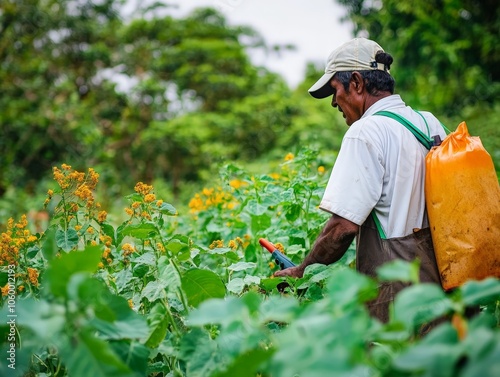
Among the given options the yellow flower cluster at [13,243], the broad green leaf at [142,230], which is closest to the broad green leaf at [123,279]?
the broad green leaf at [142,230]

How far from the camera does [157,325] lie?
1.58 m

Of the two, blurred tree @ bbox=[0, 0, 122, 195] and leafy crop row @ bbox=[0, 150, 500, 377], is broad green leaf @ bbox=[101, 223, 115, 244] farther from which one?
blurred tree @ bbox=[0, 0, 122, 195]

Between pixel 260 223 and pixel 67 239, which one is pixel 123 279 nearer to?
pixel 67 239

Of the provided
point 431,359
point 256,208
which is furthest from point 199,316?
point 256,208

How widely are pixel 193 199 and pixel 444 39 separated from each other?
7524 mm

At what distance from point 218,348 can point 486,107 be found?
376 inches

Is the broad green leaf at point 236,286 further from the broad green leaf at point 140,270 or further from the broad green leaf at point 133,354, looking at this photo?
the broad green leaf at point 133,354

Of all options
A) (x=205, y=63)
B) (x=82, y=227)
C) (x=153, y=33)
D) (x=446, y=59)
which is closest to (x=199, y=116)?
(x=205, y=63)

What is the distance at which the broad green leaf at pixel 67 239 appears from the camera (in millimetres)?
2030

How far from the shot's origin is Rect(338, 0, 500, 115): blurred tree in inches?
366

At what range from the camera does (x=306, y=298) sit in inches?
79.6

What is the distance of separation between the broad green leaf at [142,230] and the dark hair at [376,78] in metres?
0.93

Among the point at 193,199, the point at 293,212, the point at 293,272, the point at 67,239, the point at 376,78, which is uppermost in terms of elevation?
the point at 376,78

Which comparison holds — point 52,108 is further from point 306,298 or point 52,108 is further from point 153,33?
point 306,298
